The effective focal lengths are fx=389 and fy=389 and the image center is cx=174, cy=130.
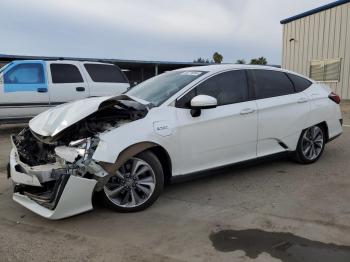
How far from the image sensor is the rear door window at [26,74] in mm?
9906

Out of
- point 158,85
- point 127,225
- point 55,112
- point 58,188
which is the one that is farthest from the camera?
point 158,85

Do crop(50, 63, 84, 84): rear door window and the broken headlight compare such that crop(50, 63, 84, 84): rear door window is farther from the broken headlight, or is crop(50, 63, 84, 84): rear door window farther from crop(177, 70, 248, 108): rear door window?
the broken headlight

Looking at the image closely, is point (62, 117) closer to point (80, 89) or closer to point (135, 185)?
point (135, 185)

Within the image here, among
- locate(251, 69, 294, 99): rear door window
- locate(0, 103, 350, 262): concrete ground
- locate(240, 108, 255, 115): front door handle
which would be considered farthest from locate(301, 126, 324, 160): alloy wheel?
locate(240, 108, 255, 115): front door handle

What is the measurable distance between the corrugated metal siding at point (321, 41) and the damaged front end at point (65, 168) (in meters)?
14.8

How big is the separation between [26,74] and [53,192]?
23.5ft

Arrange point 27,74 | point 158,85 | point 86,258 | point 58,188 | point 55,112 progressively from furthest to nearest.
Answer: point 27,74
point 158,85
point 55,112
point 58,188
point 86,258

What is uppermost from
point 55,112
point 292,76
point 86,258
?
point 292,76

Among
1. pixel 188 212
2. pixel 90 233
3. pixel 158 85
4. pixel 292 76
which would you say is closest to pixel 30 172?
pixel 90 233

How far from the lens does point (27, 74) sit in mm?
10094

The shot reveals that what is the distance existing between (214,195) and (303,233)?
4.50 ft

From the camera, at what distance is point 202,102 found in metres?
4.57

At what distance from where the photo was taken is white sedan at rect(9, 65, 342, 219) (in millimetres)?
3918

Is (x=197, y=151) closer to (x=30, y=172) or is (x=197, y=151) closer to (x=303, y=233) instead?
(x=303, y=233)
